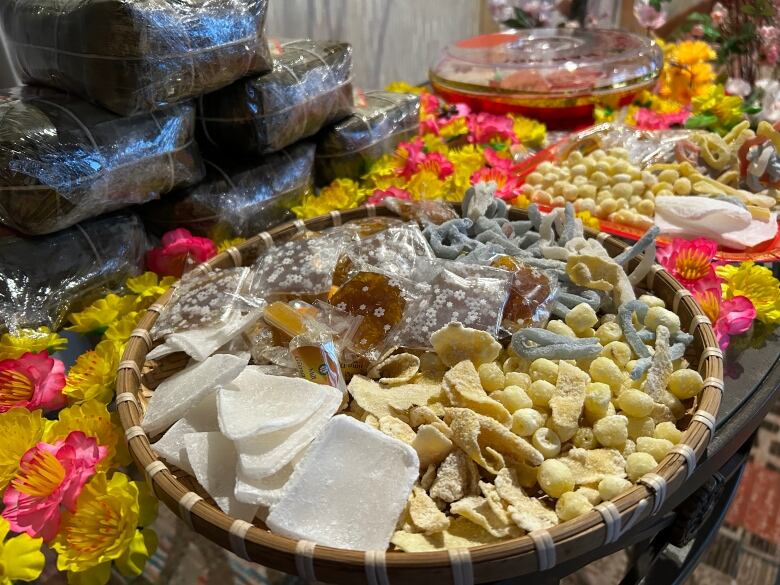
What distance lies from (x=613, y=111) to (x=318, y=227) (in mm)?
870

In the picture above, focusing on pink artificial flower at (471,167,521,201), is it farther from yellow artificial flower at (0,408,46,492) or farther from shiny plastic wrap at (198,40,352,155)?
yellow artificial flower at (0,408,46,492)

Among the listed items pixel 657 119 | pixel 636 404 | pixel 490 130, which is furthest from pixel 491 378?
pixel 657 119

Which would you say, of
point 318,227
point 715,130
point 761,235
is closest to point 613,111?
point 715,130

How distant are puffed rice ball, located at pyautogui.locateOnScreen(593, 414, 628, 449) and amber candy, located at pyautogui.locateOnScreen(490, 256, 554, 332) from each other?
161 mm

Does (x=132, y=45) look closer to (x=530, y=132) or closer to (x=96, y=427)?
(x=96, y=427)

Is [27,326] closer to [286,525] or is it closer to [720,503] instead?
[286,525]

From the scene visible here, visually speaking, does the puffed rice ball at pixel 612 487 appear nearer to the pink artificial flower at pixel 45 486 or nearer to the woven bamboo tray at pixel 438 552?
the woven bamboo tray at pixel 438 552

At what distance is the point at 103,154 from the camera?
2.39 feet

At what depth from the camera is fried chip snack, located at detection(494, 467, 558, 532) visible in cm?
48

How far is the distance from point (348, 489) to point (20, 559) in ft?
0.89

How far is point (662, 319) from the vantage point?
678 mm

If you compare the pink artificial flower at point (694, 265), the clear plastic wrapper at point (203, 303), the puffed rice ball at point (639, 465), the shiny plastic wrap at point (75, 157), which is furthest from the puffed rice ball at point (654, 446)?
the shiny plastic wrap at point (75, 157)

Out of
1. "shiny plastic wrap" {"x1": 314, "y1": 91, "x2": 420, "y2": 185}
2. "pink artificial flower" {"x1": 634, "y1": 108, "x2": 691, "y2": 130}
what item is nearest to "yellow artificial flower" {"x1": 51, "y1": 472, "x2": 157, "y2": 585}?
"shiny plastic wrap" {"x1": 314, "y1": 91, "x2": 420, "y2": 185}

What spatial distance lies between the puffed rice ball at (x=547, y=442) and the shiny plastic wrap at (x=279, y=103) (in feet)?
1.94
